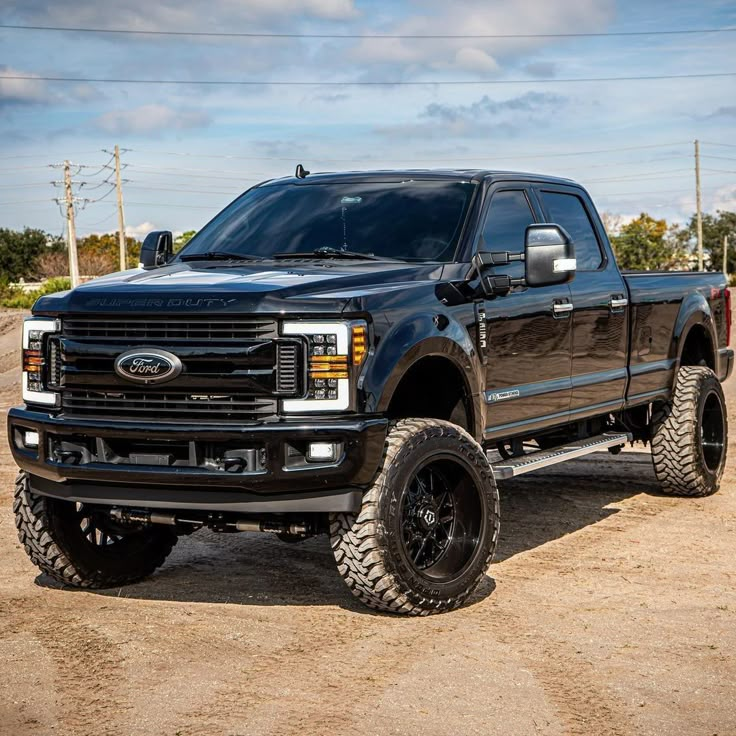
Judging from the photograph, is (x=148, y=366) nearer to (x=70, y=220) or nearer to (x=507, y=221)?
(x=507, y=221)

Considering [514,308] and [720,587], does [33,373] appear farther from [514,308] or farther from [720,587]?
[720,587]

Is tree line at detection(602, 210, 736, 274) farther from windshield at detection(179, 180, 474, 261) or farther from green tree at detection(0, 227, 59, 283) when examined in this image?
windshield at detection(179, 180, 474, 261)

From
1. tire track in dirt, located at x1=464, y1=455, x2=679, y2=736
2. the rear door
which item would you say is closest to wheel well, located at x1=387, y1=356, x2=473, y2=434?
tire track in dirt, located at x1=464, y1=455, x2=679, y2=736

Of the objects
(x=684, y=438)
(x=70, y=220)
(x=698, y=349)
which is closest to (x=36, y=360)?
(x=684, y=438)

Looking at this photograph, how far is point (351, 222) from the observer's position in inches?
263

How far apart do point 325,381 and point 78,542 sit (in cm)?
179

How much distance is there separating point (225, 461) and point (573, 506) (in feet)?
13.6

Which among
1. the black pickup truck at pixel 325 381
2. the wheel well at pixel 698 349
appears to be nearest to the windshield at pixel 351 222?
the black pickup truck at pixel 325 381

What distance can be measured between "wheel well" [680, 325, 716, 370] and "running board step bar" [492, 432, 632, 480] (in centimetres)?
144

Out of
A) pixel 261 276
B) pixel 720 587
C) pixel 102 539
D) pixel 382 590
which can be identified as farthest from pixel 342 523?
pixel 720 587

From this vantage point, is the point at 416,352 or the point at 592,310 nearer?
the point at 416,352

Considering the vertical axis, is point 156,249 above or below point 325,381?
above

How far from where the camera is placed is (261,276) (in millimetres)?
5727

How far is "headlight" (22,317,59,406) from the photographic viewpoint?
5.74 m
